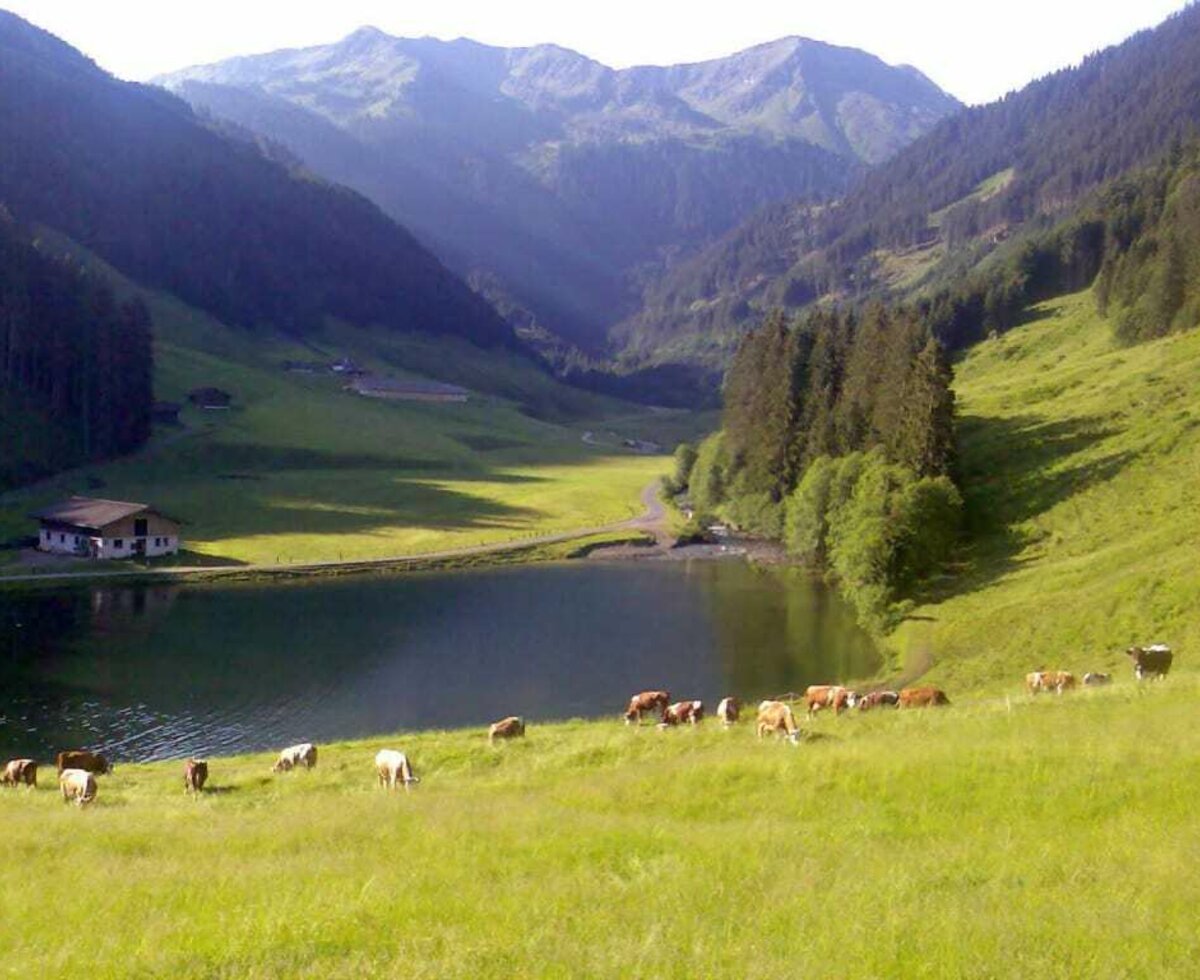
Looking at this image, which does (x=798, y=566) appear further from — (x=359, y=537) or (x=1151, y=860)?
(x=1151, y=860)

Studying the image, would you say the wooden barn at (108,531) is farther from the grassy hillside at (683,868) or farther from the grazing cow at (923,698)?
the grazing cow at (923,698)

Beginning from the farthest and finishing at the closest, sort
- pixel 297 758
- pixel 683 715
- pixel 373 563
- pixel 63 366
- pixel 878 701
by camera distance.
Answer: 1. pixel 63 366
2. pixel 373 563
3. pixel 878 701
4. pixel 683 715
5. pixel 297 758

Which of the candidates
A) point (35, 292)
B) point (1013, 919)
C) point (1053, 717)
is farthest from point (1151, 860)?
point (35, 292)

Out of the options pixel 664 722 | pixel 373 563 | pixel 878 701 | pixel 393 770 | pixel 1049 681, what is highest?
pixel 393 770

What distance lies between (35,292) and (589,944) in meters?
160

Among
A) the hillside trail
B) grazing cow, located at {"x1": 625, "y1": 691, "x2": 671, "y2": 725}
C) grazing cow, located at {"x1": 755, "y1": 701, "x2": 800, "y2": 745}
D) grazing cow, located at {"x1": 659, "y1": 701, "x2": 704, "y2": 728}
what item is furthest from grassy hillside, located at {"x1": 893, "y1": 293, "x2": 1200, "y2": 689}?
the hillside trail

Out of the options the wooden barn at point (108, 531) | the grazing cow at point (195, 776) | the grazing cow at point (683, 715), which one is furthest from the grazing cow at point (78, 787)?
the wooden barn at point (108, 531)

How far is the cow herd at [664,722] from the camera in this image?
1156 inches

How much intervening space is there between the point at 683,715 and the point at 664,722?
3.50 feet

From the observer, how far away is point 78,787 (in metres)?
29.3

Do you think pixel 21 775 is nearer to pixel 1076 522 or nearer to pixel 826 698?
pixel 826 698

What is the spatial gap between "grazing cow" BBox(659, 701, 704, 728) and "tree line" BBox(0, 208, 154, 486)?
11493 centimetres

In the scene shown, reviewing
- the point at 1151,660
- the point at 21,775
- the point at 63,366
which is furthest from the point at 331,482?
the point at 1151,660

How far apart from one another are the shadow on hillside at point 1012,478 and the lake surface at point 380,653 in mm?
10293
